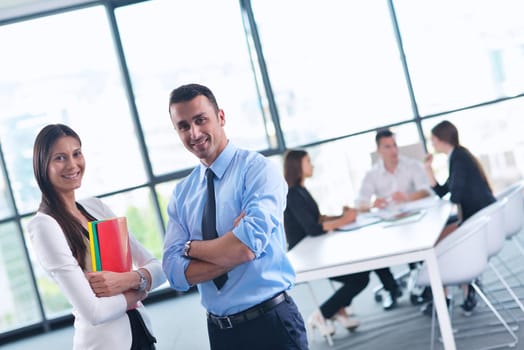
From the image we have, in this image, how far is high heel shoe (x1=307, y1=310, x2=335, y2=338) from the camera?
532cm

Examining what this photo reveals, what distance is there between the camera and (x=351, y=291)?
558cm

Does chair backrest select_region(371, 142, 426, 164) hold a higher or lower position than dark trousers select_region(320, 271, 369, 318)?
higher

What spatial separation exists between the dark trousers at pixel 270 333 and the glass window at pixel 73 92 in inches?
261

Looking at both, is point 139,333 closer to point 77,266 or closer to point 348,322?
point 77,266

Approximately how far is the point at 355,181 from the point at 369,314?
10.2 ft

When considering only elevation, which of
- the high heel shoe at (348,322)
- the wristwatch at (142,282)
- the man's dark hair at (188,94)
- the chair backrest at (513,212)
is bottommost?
the high heel shoe at (348,322)

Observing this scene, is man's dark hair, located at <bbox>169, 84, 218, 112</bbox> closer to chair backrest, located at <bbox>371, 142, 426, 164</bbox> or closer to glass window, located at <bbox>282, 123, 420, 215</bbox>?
chair backrest, located at <bbox>371, 142, 426, 164</bbox>

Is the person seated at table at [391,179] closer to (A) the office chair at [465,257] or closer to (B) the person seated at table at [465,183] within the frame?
(B) the person seated at table at [465,183]

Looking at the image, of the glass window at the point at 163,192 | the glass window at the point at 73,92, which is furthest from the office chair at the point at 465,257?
the glass window at the point at 73,92

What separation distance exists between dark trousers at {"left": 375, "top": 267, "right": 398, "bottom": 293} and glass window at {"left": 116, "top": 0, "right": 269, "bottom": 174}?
318 cm

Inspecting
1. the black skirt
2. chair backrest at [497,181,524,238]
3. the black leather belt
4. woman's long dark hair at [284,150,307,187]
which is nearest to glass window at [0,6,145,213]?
woman's long dark hair at [284,150,307,187]

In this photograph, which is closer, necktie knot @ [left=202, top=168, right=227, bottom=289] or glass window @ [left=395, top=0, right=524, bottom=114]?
necktie knot @ [left=202, top=168, right=227, bottom=289]

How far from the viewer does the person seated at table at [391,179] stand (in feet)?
21.2

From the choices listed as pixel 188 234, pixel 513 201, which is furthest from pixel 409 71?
pixel 188 234
